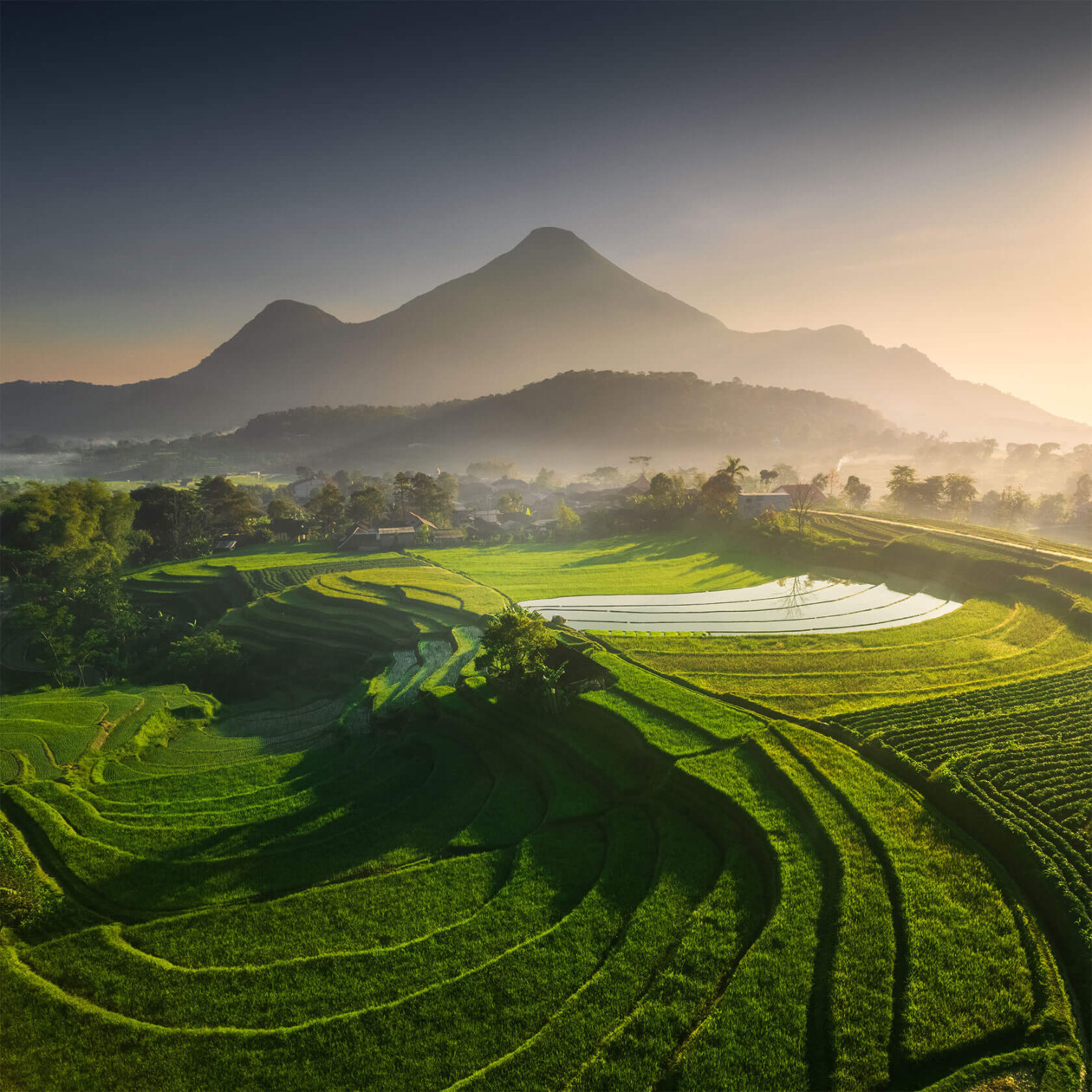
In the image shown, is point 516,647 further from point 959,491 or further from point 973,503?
point 973,503

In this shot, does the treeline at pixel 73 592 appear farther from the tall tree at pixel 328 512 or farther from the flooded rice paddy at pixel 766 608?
the flooded rice paddy at pixel 766 608

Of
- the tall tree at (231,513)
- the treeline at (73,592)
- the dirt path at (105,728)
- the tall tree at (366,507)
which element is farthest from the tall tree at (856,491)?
the dirt path at (105,728)

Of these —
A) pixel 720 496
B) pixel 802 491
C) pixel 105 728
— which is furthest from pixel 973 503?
pixel 105 728

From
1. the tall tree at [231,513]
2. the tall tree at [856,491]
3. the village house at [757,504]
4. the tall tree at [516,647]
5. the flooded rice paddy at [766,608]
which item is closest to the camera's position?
the tall tree at [516,647]

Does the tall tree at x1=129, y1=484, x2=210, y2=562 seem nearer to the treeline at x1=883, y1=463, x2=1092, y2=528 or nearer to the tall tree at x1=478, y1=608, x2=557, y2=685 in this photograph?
the tall tree at x1=478, y1=608, x2=557, y2=685

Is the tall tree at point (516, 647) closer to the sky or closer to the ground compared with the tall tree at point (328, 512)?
closer to the ground

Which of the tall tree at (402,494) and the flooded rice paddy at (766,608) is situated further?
the tall tree at (402,494)
